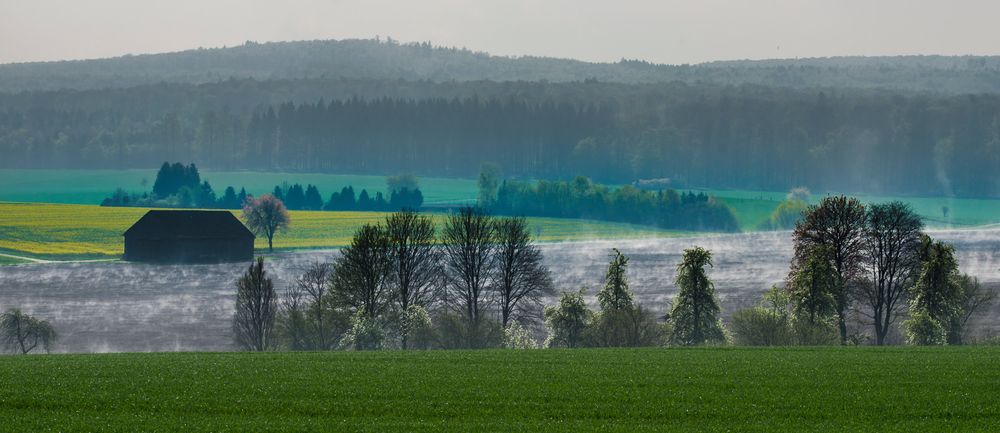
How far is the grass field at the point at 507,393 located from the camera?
29.2 meters

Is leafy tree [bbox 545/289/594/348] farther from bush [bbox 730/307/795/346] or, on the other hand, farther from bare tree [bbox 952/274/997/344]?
bare tree [bbox 952/274/997/344]

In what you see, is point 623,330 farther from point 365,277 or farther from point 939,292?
point 365,277

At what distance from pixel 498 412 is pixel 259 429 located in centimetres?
564

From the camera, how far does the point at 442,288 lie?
72.1 metres

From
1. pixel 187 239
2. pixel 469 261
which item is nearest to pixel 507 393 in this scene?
pixel 469 261

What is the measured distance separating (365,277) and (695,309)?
1755 centimetres

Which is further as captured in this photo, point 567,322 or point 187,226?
point 187,226

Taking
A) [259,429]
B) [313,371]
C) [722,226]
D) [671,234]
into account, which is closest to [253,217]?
[671,234]

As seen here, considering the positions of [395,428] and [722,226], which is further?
[722,226]

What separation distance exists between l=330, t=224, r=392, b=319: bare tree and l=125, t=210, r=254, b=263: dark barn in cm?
5225

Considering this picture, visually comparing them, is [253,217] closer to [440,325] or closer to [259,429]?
[440,325]

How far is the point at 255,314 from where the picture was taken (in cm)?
6625

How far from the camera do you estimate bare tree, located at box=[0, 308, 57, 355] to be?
65562 mm

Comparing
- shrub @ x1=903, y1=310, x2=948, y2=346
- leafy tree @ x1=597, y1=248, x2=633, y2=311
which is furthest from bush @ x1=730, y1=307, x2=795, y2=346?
leafy tree @ x1=597, y1=248, x2=633, y2=311
